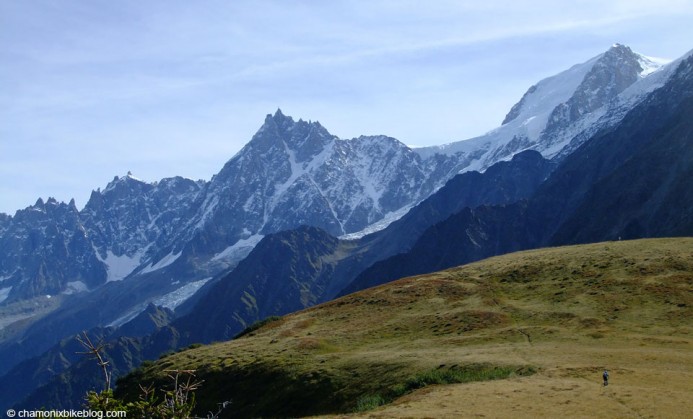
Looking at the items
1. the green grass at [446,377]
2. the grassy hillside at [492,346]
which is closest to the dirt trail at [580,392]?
the grassy hillside at [492,346]

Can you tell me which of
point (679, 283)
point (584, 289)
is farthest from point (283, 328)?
point (679, 283)

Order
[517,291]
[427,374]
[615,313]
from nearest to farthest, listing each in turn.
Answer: [427,374] < [615,313] < [517,291]

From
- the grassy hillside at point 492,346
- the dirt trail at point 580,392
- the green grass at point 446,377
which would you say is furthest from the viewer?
the green grass at point 446,377

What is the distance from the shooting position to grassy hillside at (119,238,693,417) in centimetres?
5169

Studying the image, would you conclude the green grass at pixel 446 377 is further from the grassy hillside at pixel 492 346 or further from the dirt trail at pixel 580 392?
the dirt trail at pixel 580 392

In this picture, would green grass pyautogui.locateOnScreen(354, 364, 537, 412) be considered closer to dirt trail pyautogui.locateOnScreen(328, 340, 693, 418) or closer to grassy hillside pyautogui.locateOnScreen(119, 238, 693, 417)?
grassy hillside pyautogui.locateOnScreen(119, 238, 693, 417)

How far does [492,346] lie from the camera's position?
75812mm

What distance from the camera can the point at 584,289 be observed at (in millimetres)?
94938

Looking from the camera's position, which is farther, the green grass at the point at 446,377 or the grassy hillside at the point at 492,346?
the green grass at the point at 446,377

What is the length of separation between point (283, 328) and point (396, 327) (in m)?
22.5

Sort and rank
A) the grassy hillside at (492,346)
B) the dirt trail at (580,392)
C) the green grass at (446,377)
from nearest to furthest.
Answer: the dirt trail at (580,392)
the grassy hillside at (492,346)
the green grass at (446,377)

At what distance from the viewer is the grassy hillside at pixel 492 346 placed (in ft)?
170

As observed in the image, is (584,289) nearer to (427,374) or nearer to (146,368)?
(427,374)

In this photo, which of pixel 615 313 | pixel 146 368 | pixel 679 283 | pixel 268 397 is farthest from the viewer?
pixel 146 368
